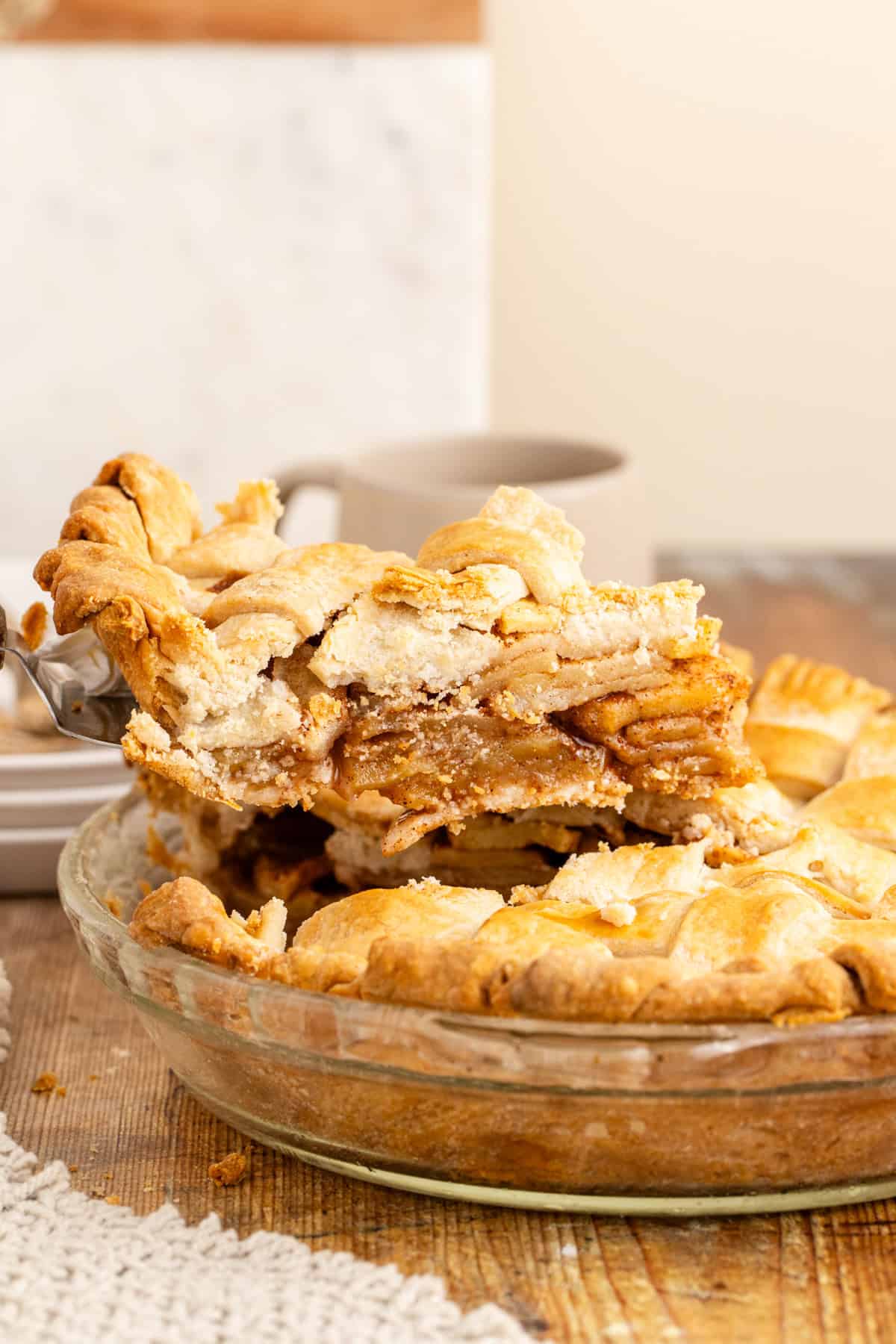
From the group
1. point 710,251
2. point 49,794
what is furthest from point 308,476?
point 710,251

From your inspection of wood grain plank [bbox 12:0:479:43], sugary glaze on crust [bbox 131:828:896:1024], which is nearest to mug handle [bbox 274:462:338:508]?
sugary glaze on crust [bbox 131:828:896:1024]

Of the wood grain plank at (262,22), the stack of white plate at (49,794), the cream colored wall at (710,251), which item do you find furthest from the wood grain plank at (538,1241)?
the cream colored wall at (710,251)

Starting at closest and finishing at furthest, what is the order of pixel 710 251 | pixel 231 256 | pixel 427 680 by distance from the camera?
pixel 427 680 → pixel 231 256 → pixel 710 251

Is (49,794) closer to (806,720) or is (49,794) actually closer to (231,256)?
(806,720)

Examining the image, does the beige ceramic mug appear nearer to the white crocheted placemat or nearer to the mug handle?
the mug handle

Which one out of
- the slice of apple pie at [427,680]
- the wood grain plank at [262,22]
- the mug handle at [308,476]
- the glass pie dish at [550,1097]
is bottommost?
the glass pie dish at [550,1097]

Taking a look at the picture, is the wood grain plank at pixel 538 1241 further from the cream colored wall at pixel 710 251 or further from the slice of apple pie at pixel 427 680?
the cream colored wall at pixel 710 251
